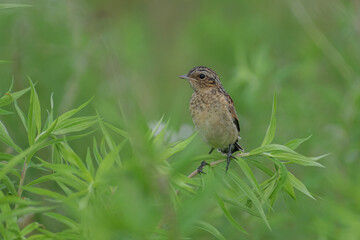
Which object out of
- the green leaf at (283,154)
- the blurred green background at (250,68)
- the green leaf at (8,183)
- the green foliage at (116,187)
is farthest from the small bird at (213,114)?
the green leaf at (8,183)

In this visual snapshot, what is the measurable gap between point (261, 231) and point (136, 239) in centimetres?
278

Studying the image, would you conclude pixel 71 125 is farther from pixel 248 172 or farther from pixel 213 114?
pixel 213 114

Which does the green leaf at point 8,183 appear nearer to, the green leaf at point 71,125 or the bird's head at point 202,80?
the green leaf at point 71,125

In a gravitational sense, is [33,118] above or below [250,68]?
above

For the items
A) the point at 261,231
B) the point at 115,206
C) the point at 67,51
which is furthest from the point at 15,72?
the point at 115,206

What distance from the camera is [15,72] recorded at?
167 inches

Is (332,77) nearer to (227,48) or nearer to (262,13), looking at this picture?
(227,48)

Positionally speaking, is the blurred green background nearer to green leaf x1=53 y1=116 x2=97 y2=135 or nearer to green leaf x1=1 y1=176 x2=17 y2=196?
green leaf x1=53 y1=116 x2=97 y2=135

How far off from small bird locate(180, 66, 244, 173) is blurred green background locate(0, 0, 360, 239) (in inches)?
10.0

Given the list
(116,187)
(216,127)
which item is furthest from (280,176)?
(216,127)

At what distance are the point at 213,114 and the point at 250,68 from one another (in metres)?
2.45

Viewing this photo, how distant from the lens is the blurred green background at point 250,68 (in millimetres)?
4215

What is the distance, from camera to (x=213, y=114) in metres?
3.80

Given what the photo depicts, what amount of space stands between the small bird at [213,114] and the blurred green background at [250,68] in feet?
0.83
